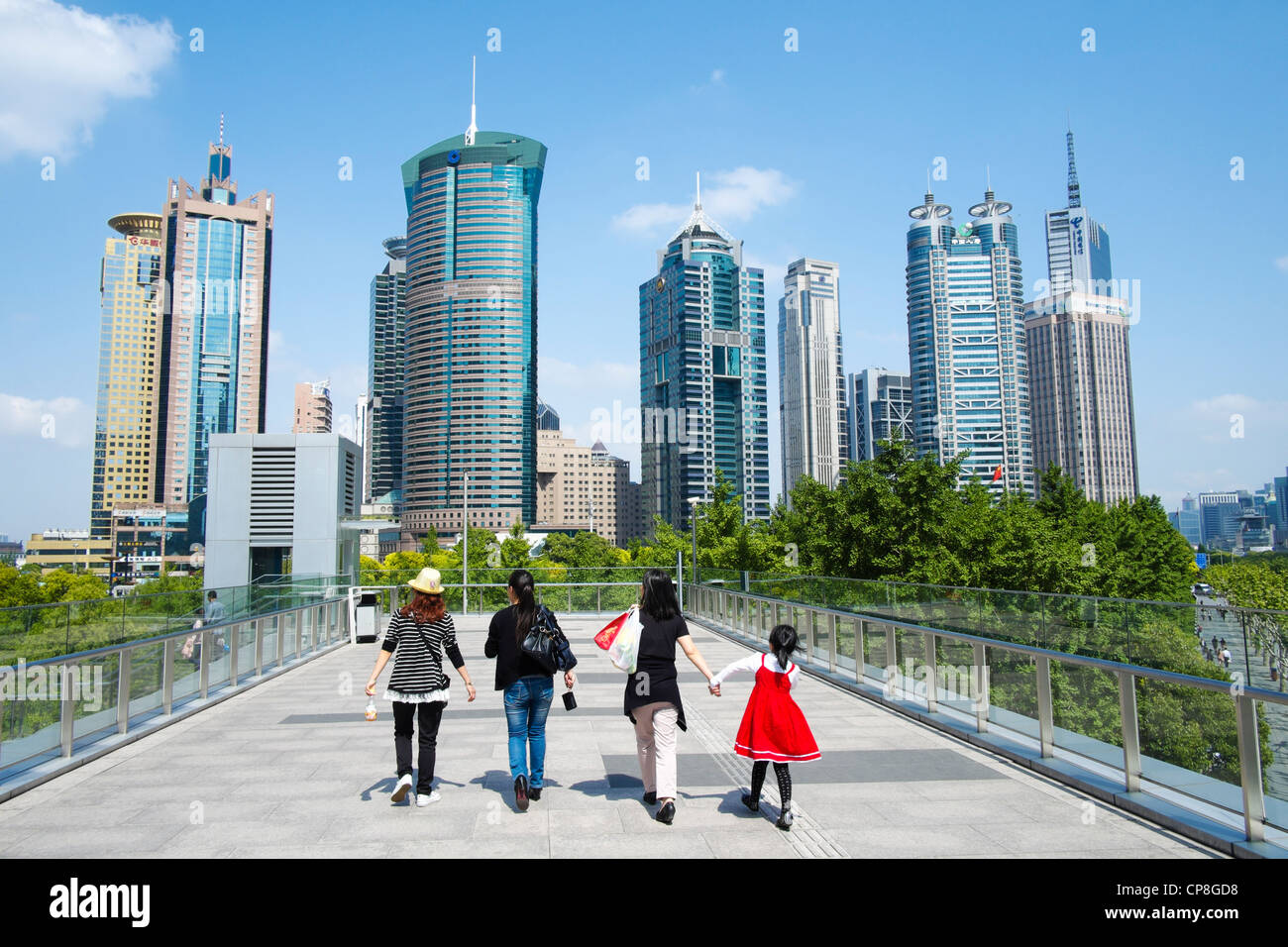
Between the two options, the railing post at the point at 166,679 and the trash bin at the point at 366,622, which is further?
the trash bin at the point at 366,622

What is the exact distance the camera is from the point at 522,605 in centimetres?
659

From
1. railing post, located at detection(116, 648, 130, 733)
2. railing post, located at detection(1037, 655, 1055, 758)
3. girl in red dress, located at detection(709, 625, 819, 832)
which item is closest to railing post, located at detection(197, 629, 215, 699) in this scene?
railing post, located at detection(116, 648, 130, 733)

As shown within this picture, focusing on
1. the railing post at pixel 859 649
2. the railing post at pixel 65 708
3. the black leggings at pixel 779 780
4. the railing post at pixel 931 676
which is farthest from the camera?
the railing post at pixel 859 649

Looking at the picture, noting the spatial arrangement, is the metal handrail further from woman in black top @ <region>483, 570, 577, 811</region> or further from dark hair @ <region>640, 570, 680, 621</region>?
woman in black top @ <region>483, 570, 577, 811</region>

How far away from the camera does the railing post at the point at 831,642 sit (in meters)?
13.5

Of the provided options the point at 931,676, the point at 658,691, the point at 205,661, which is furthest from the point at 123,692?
the point at 931,676

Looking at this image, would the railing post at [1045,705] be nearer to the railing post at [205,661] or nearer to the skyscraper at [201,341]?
the railing post at [205,661]

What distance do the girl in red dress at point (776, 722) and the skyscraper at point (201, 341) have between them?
202 metres

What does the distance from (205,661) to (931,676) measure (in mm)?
9169

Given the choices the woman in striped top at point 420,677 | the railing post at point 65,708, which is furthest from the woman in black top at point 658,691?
the railing post at point 65,708
